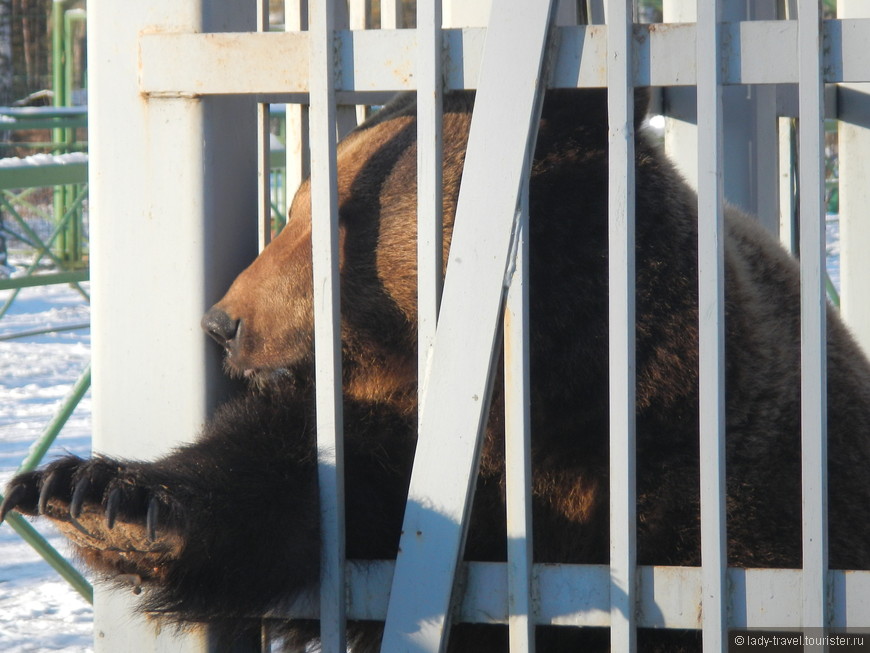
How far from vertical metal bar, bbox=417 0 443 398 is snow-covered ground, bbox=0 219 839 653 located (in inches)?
33.5

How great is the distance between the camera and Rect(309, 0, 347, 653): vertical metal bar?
1.88m

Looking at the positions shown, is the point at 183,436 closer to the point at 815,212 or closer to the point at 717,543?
the point at 717,543

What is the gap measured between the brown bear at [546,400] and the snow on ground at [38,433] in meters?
0.46

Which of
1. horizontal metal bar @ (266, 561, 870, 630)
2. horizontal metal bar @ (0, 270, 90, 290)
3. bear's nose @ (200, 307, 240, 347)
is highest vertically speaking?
horizontal metal bar @ (0, 270, 90, 290)

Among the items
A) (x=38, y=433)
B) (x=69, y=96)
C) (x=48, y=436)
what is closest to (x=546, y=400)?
(x=48, y=436)

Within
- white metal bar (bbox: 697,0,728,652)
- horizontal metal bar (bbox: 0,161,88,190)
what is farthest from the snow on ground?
white metal bar (bbox: 697,0,728,652)

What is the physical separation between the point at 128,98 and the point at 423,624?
1.21 m

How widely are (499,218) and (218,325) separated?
0.66 meters

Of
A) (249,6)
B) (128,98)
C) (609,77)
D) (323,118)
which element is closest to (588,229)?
(609,77)

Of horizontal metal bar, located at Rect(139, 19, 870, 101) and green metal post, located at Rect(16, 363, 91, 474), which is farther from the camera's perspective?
green metal post, located at Rect(16, 363, 91, 474)

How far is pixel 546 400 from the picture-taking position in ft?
7.54

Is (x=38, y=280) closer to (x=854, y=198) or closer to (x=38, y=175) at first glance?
(x=38, y=175)

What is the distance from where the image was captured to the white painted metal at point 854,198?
119 inches

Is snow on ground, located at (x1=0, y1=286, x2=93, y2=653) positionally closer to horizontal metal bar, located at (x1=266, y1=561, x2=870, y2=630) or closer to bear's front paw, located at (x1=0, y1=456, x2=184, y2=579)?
bear's front paw, located at (x1=0, y1=456, x2=184, y2=579)
